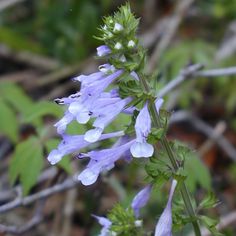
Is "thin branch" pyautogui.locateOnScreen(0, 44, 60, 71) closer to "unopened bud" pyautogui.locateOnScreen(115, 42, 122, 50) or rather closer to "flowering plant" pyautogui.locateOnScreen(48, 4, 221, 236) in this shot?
→ "flowering plant" pyautogui.locateOnScreen(48, 4, 221, 236)

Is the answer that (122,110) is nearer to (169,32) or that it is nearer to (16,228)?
(16,228)

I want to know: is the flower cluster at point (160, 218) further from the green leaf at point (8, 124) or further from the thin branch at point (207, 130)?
the thin branch at point (207, 130)

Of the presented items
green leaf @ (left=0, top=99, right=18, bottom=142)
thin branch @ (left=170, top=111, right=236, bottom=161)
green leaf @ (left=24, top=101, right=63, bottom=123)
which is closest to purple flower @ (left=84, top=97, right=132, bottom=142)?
green leaf @ (left=24, top=101, right=63, bottom=123)

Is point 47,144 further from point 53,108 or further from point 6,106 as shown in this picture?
point 6,106

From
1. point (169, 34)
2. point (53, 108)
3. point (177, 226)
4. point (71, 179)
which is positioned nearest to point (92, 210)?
point (71, 179)

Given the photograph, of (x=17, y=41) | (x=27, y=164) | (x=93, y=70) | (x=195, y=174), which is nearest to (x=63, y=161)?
(x=27, y=164)

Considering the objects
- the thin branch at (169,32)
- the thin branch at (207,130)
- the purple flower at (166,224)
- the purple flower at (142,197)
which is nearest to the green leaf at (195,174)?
the purple flower at (142,197)
